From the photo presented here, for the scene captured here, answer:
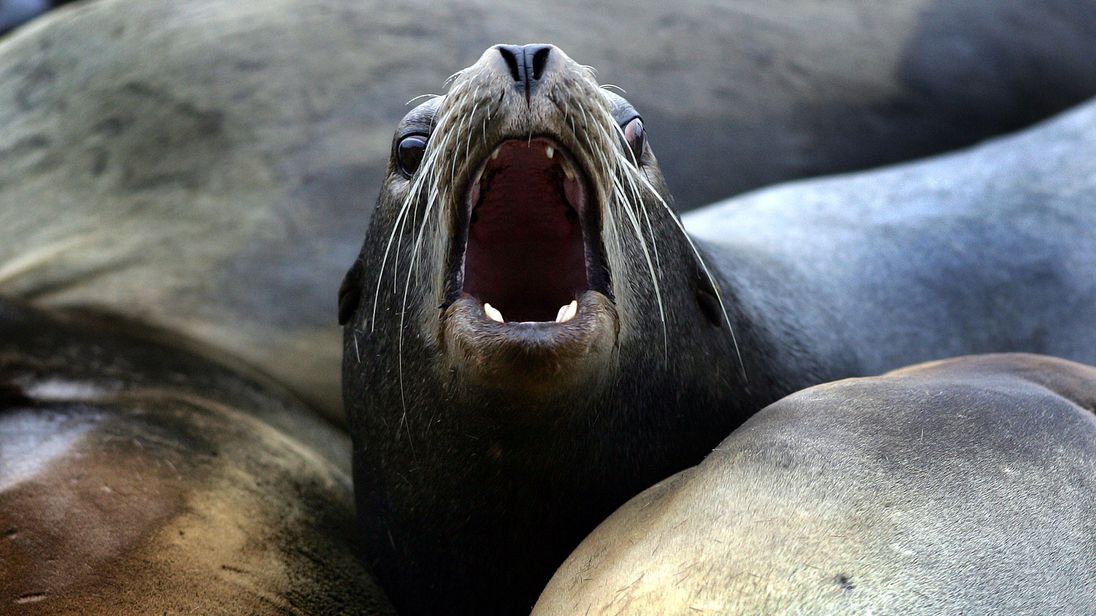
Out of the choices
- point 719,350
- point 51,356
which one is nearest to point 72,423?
point 51,356

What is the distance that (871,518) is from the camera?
5.97 ft

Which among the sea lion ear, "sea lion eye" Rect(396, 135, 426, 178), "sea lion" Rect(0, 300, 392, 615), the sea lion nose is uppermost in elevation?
the sea lion nose

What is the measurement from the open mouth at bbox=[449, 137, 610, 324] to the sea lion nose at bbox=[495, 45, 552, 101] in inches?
4.8

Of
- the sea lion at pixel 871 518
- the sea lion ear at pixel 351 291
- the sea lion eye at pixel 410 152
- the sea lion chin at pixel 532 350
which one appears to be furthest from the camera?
the sea lion ear at pixel 351 291

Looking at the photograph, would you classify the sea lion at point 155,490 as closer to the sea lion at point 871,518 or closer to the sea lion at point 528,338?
the sea lion at point 528,338

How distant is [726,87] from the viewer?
14.3ft

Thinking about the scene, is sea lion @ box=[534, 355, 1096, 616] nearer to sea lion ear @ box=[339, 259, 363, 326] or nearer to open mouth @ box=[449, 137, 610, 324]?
open mouth @ box=[449, 137, 610, 324]

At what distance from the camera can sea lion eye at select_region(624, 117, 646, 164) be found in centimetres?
243

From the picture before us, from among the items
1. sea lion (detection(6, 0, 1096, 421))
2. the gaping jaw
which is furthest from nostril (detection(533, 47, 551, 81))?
sea lion (detection(6, 0, 1096, 421))

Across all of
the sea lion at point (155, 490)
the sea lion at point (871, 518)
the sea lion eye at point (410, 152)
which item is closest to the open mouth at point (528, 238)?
the sea lion eye at point (410, 152)

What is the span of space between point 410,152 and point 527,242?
370mm

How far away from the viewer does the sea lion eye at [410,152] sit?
2408 mm

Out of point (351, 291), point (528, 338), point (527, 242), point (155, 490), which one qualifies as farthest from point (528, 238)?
point (155, 490)

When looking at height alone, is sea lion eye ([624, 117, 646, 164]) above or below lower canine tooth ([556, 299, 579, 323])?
above
